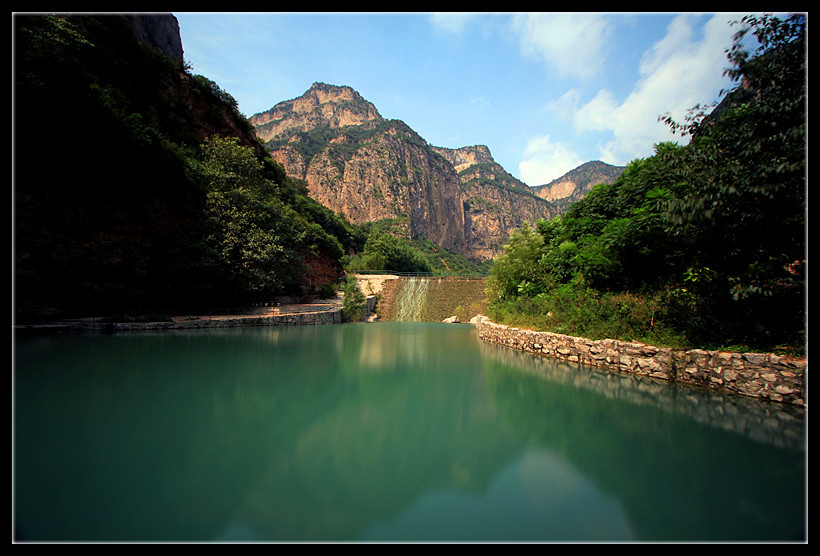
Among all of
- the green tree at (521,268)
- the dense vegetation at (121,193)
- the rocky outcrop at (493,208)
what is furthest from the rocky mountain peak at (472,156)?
the green tree at (521,268)

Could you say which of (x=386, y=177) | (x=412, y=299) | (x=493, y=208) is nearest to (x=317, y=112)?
(x=386, y=177)

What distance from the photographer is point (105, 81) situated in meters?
20.2

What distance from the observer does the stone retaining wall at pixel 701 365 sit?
550cm

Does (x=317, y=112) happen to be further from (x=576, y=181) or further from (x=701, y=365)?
(x=701, y=365)

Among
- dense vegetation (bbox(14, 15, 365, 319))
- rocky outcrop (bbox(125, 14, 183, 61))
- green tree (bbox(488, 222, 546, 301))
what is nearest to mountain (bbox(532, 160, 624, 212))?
rocky outcrop (bbox(125, 14, 183, 61))

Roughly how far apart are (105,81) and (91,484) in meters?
25.4

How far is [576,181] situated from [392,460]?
194 m

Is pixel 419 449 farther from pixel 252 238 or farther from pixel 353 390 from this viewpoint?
pixel 252 238

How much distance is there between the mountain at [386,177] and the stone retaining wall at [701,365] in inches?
3001

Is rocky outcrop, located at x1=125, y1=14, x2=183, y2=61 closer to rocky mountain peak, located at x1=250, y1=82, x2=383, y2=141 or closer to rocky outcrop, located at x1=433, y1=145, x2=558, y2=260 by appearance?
rocky outcrop, located at x1=433, y1=145, x2=558, y2=260

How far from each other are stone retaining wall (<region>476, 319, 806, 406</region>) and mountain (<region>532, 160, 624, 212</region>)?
6694 inches

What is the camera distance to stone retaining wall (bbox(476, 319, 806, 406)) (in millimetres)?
5504

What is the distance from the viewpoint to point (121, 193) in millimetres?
15719

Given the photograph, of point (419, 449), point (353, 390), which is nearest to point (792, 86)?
point (419, 449)
